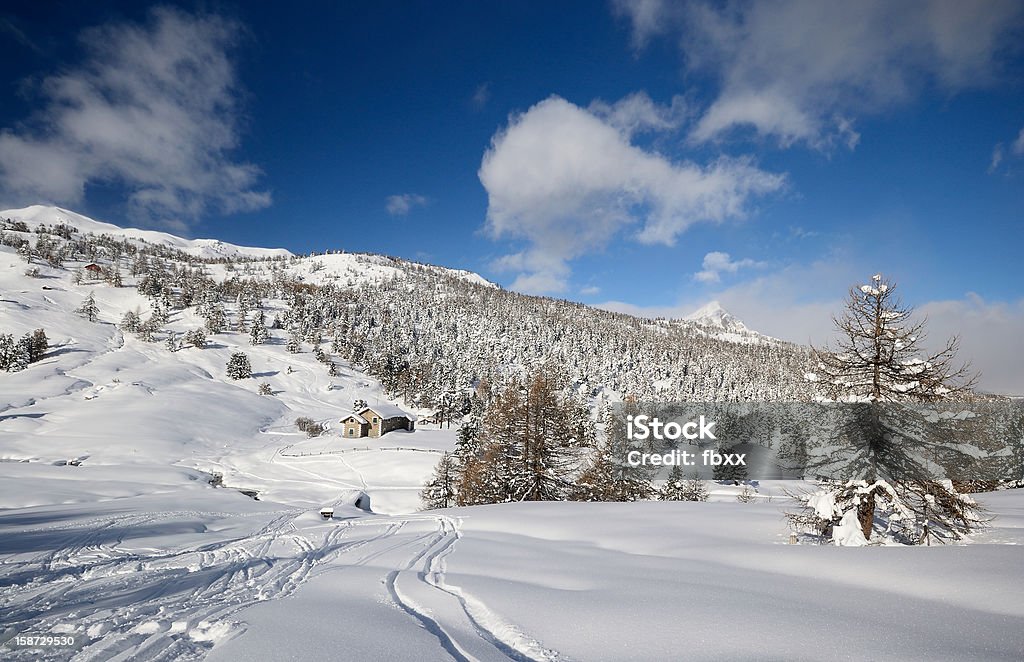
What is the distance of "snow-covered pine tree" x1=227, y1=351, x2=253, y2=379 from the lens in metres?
91.4

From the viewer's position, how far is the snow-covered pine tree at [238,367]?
9144cm

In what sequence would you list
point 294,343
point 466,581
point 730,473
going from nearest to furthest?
point 466,581, point 730,473, point 294,343

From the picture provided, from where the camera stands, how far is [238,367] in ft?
301

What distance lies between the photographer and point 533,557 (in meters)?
9.30

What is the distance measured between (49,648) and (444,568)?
221 inches

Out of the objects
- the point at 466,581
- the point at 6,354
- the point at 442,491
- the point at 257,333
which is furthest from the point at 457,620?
the point at 257,333

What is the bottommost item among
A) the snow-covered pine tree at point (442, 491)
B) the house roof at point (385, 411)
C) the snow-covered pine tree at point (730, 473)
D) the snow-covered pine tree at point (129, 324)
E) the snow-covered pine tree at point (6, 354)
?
the snow-covered pine tree at point (730, 473)

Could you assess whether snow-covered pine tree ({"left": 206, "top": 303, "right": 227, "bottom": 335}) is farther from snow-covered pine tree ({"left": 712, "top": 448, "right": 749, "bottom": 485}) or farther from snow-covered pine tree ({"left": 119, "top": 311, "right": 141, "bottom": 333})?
snow-covered pine tree ({"left": 712, "top": 448, "right": 749, "bottom": 485})

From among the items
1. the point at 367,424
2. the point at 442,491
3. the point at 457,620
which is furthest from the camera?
the point at 367,424

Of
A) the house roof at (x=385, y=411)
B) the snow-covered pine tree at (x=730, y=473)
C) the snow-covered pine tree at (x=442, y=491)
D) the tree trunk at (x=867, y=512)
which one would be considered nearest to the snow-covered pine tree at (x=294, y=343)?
the house roof at (x=385, y=411)

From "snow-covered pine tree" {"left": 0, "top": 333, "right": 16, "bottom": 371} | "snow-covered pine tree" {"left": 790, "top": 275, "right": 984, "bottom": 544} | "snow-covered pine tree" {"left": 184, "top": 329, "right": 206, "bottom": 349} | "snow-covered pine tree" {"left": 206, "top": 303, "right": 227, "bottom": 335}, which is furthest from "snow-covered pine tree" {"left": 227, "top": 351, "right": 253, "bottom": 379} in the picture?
"snow-covered pine tree" {"left": 790, "top": 275, "right": 984, "bottom": 544}

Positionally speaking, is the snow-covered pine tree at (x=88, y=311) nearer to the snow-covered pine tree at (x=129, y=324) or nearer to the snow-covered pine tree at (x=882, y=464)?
the snow-covered pine tree at (x=129, y=324)

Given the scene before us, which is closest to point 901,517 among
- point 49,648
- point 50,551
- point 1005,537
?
point 1005,537

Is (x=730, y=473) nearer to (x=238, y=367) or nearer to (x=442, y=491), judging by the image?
(x=442, y=491)
